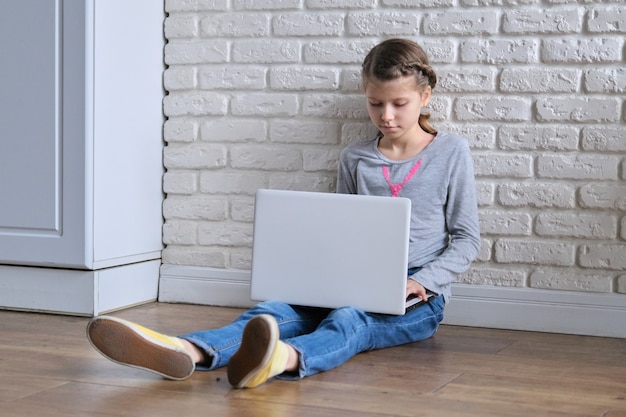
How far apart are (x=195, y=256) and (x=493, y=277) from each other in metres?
0.96

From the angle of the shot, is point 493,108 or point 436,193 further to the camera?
point 493,108

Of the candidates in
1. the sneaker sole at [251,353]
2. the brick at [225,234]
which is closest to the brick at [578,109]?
the brick at [225,234]

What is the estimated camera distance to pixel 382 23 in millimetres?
2539

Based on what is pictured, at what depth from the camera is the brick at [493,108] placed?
2.44 meters

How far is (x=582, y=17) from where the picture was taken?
2363 millimetres

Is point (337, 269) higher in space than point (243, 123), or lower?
lower

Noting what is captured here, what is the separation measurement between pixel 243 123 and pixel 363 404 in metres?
1.31

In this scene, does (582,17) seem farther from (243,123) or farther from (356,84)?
(243,123)

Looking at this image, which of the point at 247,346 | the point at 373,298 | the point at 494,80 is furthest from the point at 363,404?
the point at 494,80

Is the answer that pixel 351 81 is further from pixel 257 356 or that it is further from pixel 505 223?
pixel 257 356

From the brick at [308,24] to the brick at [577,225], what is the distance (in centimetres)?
84

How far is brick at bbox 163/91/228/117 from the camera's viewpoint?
2723mm

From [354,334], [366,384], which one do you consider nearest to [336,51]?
[354,334]

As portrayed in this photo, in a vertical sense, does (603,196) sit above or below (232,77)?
below
